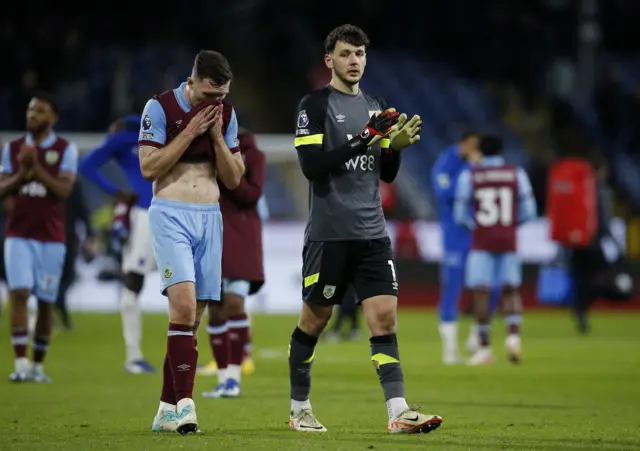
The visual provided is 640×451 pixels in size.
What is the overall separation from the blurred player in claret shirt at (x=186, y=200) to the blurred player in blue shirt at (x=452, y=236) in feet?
24.3

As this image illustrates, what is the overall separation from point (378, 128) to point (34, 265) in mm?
5428

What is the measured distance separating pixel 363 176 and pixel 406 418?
1513mm

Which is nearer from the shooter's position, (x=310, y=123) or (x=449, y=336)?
(x=310, y=123)

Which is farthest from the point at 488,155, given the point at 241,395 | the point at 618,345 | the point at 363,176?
the point at 363,176

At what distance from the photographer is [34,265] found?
40.7 ft

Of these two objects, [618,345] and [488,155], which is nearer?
[488,155]

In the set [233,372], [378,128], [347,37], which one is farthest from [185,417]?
[233,372]

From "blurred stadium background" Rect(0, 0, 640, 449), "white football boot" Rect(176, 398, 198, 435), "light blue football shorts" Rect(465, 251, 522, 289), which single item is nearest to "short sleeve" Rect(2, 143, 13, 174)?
"white football boot" Rect(176, 398, 198, 435)

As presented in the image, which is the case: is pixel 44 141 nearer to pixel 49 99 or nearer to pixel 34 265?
pixel 49 99

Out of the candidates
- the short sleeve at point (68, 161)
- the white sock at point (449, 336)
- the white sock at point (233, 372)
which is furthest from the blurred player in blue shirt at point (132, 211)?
the white sock at point (449, 336)

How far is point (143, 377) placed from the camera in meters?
13.0

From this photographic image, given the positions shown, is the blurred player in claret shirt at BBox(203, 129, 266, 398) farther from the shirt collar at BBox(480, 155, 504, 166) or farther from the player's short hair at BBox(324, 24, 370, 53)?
the shirt collar at BBox(480, 155, 504, 166)

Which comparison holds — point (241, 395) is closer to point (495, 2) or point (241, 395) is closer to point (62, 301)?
point (62, 301)

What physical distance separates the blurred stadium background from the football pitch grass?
690cm
